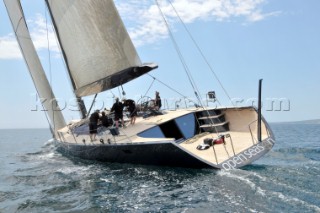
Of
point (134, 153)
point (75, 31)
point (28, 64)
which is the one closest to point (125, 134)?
point (134, 153)

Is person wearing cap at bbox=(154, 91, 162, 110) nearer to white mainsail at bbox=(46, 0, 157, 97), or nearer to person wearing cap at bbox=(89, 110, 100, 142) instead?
white mainsail at bbox=(46, 0, 157, 97)

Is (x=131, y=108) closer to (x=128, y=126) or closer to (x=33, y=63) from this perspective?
(x=128, y=126)

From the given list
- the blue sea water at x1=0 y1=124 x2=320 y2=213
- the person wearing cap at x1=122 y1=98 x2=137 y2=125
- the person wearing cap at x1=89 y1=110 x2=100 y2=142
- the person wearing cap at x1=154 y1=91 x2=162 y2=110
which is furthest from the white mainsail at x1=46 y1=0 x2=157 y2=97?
the blue sea water at x1=0 y1=124 x2=320 y2=213

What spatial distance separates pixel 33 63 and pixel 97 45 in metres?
7.16

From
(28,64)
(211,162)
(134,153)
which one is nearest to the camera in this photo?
(211,162)

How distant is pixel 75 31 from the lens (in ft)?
47.1

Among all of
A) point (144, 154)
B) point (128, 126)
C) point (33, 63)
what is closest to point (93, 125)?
point (128, 126)

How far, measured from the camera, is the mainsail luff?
62.8 feet

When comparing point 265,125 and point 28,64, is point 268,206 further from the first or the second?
point 28,64

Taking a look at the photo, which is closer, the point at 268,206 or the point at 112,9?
the point at 268,206

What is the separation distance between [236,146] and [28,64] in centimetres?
1320

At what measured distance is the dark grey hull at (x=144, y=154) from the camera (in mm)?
9500

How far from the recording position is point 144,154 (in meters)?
10.5

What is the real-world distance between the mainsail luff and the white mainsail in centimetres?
503
